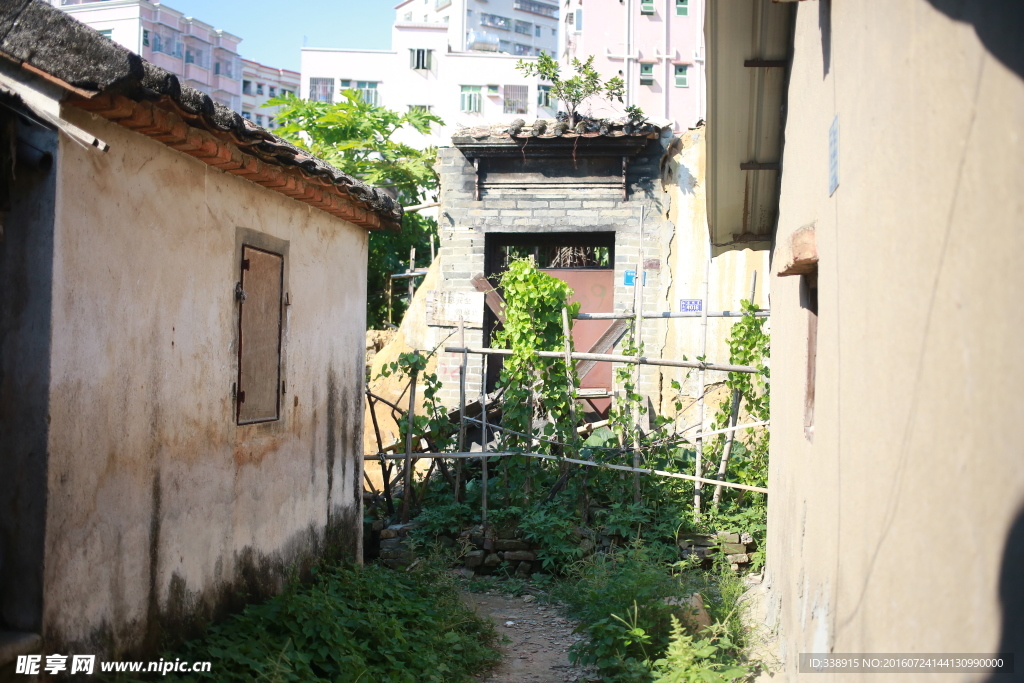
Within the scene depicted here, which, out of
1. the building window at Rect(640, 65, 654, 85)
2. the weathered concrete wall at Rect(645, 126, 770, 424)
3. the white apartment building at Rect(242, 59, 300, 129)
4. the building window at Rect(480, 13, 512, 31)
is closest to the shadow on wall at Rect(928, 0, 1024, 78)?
the weathered concrete wall at Rect(645, 126, 770, 424)

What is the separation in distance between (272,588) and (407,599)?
3.85 feet

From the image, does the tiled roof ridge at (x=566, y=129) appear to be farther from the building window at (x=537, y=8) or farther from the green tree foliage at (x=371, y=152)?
the building window at (x=537, y=8)

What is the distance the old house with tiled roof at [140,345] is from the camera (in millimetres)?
3365

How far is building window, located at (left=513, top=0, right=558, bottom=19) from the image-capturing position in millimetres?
49969

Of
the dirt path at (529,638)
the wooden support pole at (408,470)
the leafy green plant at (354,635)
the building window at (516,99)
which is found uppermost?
the building window at (516,99)

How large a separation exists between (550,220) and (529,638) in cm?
615

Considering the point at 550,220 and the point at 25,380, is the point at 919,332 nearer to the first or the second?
the point at 25,380

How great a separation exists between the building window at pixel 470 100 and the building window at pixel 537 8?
55.8 ft

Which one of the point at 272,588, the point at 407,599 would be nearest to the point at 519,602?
the point at 407,599

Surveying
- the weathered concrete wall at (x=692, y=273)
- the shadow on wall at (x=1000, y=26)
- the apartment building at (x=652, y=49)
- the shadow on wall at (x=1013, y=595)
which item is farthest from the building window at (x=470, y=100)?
the shadow on wall at (x=1013, y=595)

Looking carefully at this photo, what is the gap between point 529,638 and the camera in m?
6.36

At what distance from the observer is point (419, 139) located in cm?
3556

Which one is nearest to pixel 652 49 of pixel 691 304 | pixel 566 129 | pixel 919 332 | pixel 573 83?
pixel 573 83

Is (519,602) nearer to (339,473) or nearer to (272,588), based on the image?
(339,473)
